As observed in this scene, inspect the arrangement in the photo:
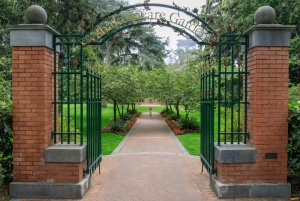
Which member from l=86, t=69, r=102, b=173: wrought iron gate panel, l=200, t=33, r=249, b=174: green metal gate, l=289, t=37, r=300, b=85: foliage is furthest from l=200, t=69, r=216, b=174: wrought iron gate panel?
l=289, t=37, r=300, b=85: foliage

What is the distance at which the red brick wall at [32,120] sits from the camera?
4898 millimetres

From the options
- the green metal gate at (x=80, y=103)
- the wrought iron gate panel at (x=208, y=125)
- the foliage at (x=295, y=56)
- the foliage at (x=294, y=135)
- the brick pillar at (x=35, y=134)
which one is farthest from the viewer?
the foliage at (x=295, y=56)

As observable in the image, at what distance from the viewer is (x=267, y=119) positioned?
4.93 metres

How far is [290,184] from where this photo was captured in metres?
4.99

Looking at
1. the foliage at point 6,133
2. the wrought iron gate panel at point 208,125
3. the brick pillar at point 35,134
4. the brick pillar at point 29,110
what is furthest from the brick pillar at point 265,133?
the foliage at point 6,133

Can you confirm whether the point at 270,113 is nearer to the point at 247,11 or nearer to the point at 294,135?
the point at 294,135

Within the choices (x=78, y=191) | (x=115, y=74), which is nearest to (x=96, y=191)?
(x=78, y=191)

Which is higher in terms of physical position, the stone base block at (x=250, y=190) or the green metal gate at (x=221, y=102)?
the green metal gate at (x=221, y=102)

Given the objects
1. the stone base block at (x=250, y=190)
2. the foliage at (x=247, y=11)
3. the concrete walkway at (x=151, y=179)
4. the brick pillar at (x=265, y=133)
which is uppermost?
the foliage at (x=247, y=11)

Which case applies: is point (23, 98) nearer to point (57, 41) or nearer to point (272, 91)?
point (57, 41)

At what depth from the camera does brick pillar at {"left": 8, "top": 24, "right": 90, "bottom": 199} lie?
4.89 metres

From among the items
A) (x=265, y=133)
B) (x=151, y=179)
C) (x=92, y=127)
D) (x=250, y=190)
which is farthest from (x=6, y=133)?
(x=265, y=133)

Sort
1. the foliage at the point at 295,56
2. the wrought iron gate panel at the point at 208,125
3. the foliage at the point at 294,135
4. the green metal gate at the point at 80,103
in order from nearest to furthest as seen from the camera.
Result: the foliage at the point at 294,135 → the green metal gate at the point at 80,103 → the wrought iron gate panel at the point at 208,125 → the foliage at the point at 295,56

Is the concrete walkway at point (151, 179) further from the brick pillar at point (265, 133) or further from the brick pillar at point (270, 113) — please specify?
the brick pillar at point (270, 113)
